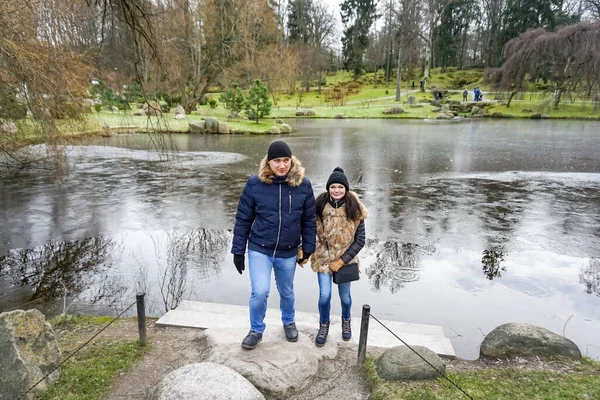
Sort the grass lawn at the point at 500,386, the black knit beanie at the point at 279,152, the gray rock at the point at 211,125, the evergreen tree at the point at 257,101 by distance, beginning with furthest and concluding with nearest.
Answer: the evergreen tree at the point at 257,101 → the gray rock at the point at 211,125 → the black knit beanie at the point at 279,152 → the grass lawn at the point at 500,386

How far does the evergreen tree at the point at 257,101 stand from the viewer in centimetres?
2883

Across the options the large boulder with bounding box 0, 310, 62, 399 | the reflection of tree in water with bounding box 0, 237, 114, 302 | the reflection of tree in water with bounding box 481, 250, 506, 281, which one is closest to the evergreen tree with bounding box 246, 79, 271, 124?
the reflection of tree in water with bounding box 0, 237, 114, 302

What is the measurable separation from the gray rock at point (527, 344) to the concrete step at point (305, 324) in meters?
0.41

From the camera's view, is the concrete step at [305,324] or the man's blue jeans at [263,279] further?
the concrete step at [305,324]

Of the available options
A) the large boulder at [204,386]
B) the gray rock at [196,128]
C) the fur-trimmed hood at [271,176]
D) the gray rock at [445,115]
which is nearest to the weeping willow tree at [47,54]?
the fur-trimmed hood at [271,176]

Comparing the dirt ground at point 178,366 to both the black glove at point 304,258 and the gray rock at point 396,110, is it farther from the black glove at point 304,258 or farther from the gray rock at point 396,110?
the gray rock at point 396,110

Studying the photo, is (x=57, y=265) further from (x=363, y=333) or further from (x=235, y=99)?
(x=235, y=99)

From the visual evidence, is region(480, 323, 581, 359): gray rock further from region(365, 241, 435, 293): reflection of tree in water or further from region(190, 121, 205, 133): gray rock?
region(190, 121, 205, 133): gray rock

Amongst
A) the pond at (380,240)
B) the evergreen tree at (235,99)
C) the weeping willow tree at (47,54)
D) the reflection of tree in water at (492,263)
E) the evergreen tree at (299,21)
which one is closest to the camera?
the weeping willow tree at (47,54)

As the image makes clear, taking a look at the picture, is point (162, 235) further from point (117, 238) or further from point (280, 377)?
point (280, 377)

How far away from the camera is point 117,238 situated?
305 inches

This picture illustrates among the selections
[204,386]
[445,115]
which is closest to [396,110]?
[445,115]

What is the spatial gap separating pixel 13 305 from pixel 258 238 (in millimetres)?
3902

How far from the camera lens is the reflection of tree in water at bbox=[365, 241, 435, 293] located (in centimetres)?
602
